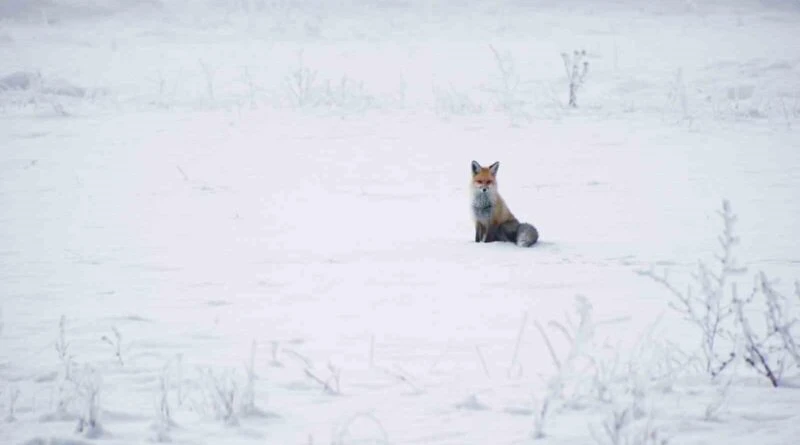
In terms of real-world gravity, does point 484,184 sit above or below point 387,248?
above

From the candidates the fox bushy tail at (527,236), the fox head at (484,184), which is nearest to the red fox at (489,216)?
the fox head at (484,184)

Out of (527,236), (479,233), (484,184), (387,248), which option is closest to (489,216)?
(479,233)

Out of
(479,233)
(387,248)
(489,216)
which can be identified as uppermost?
(489,216)

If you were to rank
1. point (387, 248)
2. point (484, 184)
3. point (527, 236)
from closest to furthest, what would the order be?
point (527, 236) → point (387, 248) → point (484, 184)

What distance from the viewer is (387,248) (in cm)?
816

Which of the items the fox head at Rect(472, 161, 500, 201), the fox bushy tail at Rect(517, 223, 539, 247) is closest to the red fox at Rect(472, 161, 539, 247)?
the fox head at Rect(472, 161, 500, 201)

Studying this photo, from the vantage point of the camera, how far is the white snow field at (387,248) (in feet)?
13.0

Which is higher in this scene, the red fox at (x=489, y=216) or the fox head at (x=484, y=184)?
the fox head at (x=484, y=184)

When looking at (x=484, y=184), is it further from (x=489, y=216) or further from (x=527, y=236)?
(x=527, y=236)

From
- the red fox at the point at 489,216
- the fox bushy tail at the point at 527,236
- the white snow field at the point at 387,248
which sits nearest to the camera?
the white snow field at the point at 387,248

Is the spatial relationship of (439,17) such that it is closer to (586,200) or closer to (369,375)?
(586,200)

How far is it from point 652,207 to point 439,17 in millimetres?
22445

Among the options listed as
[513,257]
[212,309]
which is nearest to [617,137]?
[513,257]

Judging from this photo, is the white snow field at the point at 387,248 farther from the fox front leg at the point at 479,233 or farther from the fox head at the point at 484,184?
the fox head at the point at 484,184
